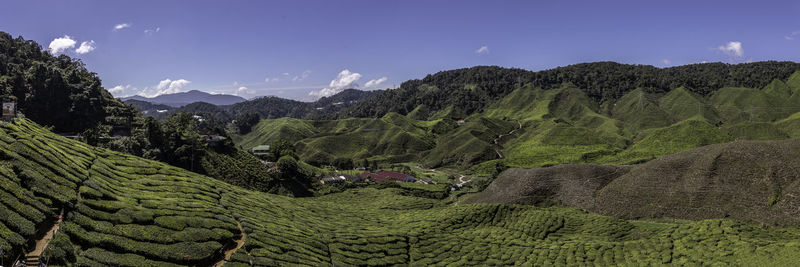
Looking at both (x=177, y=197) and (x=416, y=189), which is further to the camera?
(x=416, y=189)

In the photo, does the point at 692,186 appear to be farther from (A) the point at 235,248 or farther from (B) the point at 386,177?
(B) the point at 386,177

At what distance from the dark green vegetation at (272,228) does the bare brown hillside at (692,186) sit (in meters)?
6.70

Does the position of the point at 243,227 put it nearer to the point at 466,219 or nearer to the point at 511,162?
the point at 466,219

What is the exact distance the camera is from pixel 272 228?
143 feet

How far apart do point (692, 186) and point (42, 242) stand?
84.8 m

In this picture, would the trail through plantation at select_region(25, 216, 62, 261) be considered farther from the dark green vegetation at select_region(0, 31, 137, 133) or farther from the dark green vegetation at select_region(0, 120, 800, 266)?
the dark green vegetation at select_region(0, 31, 137, 133)

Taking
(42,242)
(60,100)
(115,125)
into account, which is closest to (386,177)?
(115,125)

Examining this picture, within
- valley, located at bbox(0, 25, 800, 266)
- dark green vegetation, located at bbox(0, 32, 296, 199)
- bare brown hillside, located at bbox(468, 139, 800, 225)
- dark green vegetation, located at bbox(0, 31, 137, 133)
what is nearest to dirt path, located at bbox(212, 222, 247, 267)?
valley, located at bbox(0, 25, 800, 266)

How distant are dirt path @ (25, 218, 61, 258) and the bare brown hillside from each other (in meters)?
68.8

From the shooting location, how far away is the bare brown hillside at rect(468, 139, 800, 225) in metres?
58.7

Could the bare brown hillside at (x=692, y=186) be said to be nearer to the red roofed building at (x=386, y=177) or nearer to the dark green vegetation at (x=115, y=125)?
the red roofed building at (x=386, y=177)

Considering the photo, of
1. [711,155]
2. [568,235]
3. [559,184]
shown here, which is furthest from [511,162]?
[568,235]

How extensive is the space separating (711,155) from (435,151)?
121922 mm

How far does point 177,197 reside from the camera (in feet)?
143
